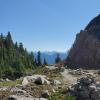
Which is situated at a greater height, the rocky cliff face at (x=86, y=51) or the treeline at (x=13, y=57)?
the treeline at (x=13, y=57)

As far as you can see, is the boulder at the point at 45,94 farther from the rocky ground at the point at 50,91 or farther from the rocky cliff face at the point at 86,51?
the rocky cliff face at the point at 86,51

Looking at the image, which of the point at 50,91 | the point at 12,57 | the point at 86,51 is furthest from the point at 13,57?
the point at 50,91

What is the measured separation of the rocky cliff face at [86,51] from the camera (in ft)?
204

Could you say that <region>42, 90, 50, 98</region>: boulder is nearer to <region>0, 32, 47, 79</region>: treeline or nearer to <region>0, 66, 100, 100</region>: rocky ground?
<region>0, 66, 100, 100</region>: rocky ground

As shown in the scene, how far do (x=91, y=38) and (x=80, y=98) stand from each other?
128 ft

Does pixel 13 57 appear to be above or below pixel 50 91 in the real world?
above

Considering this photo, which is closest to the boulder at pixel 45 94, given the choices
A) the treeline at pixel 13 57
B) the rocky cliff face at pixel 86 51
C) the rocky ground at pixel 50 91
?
the rocky ground at pixel 50 91

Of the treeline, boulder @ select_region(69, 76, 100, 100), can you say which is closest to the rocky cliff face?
boulder @ select_region(69, 76, 100, 100)

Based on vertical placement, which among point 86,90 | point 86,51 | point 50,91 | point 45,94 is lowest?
point 45,94

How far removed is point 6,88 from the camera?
32219mm

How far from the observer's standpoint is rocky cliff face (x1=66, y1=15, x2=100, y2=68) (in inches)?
2442

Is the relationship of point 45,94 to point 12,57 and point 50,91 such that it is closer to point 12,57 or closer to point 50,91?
point 50,91

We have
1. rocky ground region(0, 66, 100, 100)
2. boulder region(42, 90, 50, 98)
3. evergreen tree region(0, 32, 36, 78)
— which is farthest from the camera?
evergreen tree region(0, 32, 36, 78)

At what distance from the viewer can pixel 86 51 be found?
Result: 65.9m
